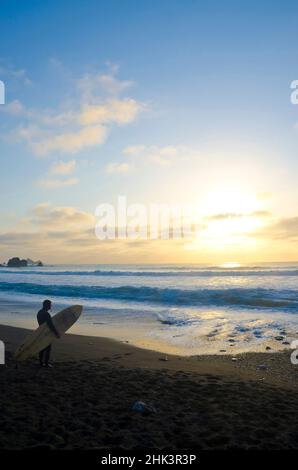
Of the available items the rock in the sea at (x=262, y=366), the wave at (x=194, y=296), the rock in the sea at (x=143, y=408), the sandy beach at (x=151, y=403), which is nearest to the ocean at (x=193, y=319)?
the wave at (x=194, y=296)

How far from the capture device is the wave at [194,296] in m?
23.9

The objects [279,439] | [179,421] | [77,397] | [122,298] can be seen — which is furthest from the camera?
[122,298]

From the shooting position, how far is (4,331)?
14516mm

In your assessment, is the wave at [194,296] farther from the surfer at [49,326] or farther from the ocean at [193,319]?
the surfer at [49,326]

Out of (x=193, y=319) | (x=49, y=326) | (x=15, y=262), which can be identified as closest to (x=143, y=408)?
(x=49, y=326)

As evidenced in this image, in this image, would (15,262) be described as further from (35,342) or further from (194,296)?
(35,342)

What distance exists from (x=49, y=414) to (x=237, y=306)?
1901 cm

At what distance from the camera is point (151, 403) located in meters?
6.48

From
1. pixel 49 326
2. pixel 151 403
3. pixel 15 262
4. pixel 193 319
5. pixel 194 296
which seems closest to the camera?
pixel 151 403

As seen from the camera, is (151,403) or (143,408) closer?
(143,408)

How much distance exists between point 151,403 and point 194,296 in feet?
72.9

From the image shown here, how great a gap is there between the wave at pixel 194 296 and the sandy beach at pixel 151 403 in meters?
13.6
